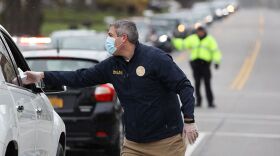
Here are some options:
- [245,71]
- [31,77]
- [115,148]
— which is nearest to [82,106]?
[115,148]

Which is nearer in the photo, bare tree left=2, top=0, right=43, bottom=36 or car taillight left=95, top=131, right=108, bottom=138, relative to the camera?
car taillight left=95, top=131, right=108, bottom=138

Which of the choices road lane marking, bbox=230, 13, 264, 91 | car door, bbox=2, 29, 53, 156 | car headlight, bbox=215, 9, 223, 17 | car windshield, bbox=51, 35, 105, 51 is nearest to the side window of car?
car door, bbox=2, 29, 53, 156

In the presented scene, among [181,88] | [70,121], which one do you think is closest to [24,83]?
[181,88]

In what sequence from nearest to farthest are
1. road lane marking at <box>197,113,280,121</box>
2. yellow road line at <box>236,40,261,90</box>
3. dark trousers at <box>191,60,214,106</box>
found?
road lane marking at <box>197,113,280,121</box> < dark trousers at <box>191,60,214,106</box> < yellow road line at <box>236,40,261,90</box>

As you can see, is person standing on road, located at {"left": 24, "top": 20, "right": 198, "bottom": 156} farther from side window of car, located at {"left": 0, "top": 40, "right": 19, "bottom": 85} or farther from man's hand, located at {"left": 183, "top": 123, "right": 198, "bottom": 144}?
side window of car, located at {"left": 0, "top": 40, "right": 19, "bottom": 85}

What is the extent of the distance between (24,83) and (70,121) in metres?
4.59

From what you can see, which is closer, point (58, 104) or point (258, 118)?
point (58, 104)

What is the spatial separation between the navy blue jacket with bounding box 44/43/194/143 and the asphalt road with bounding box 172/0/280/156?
19.7ft

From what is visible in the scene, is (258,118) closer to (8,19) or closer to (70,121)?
(70,121)

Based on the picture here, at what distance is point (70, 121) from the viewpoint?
460 inches

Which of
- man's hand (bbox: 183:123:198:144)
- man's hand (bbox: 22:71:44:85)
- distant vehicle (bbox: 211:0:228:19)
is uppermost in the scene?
man's hand (bbox: 22:71:44:85)

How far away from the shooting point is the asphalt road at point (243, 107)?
14.1 metres

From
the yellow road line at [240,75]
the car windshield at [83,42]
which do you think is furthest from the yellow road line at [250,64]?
the car windshield at [83,42]

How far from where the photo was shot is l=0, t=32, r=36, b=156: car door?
245 inches
